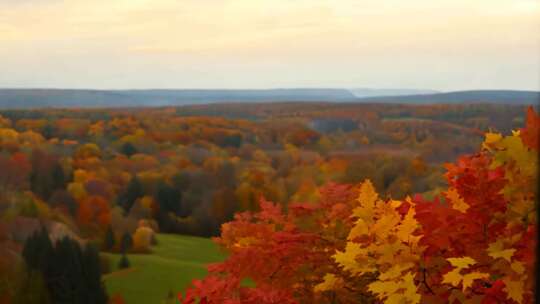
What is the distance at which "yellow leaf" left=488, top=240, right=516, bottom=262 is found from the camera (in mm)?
4754

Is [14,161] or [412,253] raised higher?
[412,253]

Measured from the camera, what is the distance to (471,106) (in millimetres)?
121500

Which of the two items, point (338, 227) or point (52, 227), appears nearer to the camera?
point (338, 227)

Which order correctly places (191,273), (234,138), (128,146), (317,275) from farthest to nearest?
A: (234,138) → (128,146) → (191,273) → (317,275)

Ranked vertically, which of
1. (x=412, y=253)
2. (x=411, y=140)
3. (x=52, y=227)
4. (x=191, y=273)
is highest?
(x=412, y=253)

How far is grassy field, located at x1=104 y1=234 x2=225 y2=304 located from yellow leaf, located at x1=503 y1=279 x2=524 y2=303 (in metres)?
81.0

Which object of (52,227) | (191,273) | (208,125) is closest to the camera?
(52,227)

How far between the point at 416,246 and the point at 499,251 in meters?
0.65

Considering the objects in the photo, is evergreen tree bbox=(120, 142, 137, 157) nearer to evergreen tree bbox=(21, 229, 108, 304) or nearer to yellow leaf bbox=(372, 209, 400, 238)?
evergreen tree bbox=(21, 229, 108, 304)

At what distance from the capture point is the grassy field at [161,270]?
86188 millimetres

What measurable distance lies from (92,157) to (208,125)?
30278 mm

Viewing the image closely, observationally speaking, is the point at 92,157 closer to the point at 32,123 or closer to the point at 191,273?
the point at 32,123

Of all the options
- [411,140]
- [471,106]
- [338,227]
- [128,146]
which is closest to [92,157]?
[128,146]

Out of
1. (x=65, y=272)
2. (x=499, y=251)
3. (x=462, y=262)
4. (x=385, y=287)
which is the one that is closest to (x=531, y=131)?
(x=499, y=251)
